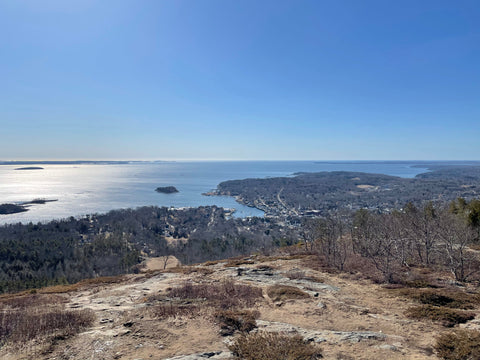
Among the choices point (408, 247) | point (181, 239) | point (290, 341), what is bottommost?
point (181, 239)

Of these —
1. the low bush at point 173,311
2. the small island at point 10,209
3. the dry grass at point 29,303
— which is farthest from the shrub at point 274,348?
the small island at point 10,209

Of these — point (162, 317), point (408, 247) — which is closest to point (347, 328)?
point (162, 317)

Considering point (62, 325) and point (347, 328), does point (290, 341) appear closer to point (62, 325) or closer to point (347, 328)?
point (347, 328)

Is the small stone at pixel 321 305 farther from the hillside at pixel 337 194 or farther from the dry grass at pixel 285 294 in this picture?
the hillside at pixel 337 194

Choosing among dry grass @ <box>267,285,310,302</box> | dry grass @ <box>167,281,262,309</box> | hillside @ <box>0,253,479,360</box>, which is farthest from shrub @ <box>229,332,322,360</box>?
dry grass @ <box>267,285,310,302</box>

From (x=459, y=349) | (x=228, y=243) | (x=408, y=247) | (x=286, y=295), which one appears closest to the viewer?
(x=459, y=349)

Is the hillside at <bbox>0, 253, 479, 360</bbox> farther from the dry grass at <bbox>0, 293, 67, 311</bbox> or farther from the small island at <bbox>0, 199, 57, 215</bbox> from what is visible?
the small island at <bbox>0, 199, 57, 215</bbox>
